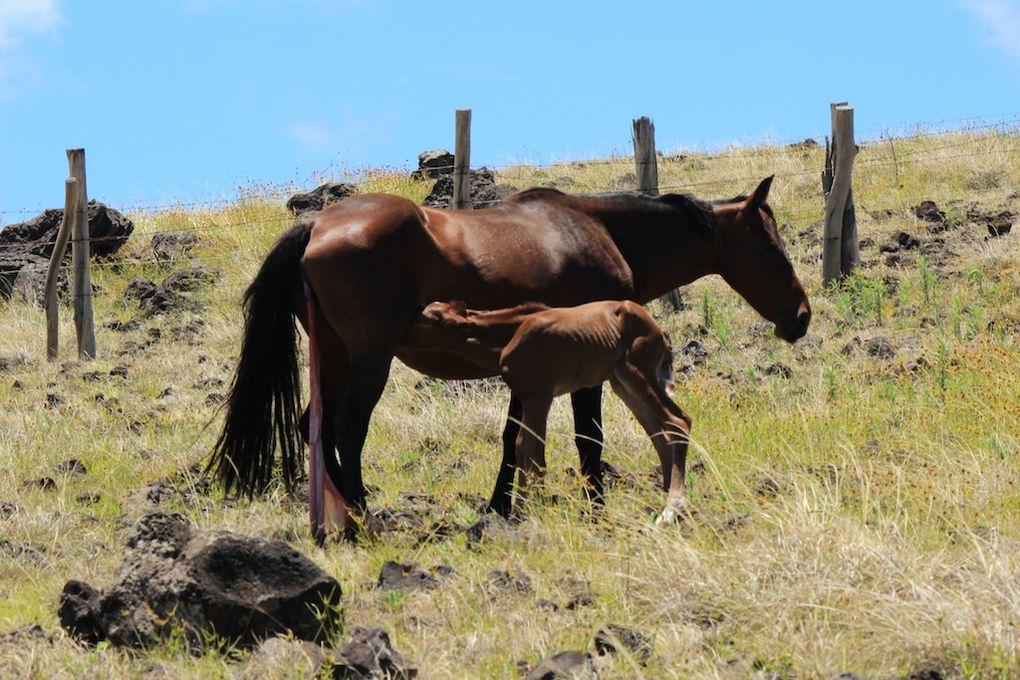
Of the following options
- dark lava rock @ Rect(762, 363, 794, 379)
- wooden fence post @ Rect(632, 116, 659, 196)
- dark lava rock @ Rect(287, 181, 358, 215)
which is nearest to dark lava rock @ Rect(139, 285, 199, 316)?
dark lava rock @ Rect(287, 181, 358, 215)

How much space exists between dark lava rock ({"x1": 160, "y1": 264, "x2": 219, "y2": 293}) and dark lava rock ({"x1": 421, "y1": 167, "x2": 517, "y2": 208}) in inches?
112

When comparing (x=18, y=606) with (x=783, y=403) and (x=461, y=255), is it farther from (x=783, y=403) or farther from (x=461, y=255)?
(x=783, y=403)

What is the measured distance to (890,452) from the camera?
7.86 meters

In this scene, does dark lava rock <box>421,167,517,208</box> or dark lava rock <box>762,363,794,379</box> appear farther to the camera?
dark lava rock <box>421,167,517,208</box>

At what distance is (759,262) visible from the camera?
9.16 metres

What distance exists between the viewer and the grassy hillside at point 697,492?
5215 mm

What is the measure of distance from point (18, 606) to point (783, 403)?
5301 millimetres

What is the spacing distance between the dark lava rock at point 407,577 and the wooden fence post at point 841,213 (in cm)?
943

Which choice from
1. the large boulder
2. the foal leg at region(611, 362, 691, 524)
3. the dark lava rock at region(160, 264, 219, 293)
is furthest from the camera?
the large boulder

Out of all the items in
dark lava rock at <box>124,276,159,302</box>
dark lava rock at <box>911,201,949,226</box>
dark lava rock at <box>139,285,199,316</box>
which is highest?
dark lava rock at <box>911,201,949,226</box>

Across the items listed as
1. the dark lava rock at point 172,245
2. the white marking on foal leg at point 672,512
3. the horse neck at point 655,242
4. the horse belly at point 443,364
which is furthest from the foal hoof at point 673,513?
the dark lava rock at point 172,245

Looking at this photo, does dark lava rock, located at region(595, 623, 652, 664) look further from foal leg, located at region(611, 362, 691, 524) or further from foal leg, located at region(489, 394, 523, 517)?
foal leg, located at region(489, 394, 523, 517)

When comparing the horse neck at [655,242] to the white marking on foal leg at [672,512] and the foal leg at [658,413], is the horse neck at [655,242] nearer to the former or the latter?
the foal leg at [658,413]

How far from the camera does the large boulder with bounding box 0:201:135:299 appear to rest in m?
17.7
